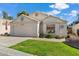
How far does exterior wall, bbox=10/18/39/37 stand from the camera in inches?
416

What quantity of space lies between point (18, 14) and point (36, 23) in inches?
33.7

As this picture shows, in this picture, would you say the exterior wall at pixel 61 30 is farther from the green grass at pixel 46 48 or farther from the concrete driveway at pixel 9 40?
the concrete driveway at pixel 9 40

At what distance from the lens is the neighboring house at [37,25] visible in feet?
33.5

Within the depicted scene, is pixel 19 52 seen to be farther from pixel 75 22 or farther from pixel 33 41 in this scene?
pixel 75 22

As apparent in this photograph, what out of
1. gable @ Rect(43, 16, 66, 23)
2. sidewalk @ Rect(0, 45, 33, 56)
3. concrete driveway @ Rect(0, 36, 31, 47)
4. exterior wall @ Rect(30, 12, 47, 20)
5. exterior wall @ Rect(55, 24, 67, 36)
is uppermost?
exterior wall @ Rect(30, 12, 47, 20)

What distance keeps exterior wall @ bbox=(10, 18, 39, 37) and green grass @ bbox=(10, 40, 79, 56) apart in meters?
0.47

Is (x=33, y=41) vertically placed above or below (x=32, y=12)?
below

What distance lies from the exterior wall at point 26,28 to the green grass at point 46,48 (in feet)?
1.54

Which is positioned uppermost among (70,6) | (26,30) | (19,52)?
(70,6)

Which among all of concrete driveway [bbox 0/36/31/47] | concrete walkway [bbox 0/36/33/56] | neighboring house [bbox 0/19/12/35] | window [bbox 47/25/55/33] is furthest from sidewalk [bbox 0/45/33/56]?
window [bbox 47/25/55/33]

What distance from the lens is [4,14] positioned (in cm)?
996

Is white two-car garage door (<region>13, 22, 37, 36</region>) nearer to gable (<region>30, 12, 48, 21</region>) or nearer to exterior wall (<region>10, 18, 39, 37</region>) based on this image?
exterior wall (<region>10, 18, 39, 37</region>)

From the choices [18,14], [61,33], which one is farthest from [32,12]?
[61,33]

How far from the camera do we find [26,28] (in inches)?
417
